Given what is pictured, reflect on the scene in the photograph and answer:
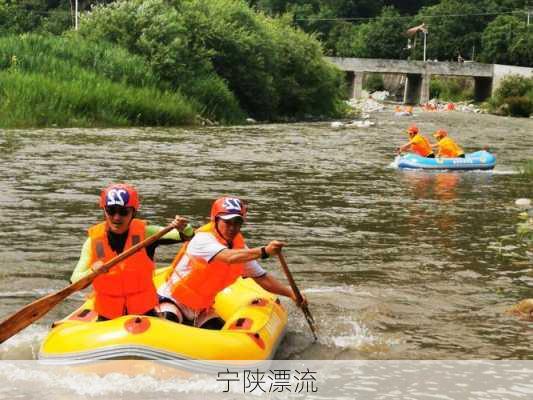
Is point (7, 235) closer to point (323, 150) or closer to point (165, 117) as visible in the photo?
point (323, 150)

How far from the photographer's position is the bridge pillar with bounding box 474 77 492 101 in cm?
7381

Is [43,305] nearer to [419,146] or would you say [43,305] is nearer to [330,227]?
[330,227]

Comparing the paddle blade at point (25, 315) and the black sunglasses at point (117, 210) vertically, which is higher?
the black sunglasses at point (117, 210)

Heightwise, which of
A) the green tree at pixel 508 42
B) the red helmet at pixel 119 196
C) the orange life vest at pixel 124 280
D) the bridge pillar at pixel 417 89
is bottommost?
the bridge pillar at pixel 417 89

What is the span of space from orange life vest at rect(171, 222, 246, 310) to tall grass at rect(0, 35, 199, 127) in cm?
1846

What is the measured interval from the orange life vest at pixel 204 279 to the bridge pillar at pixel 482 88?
69338mm

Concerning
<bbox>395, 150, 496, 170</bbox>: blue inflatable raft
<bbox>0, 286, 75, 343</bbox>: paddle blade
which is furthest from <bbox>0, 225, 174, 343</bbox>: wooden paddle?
<bbox>395, 150, 496, 170</bbox>: blue inflatable raft

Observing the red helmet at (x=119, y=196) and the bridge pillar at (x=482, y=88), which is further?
the bridge pillar at (x=482, y=88)

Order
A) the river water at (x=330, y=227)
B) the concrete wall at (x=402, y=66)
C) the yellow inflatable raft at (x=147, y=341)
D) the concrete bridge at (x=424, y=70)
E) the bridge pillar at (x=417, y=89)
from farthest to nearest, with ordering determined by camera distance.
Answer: the bridge pillar at (x=417, y=89)
the concrete wall at (x=402, y=66)
the concrete bridge at (x=424, y=70)
the river water at (x=330, y=227)
the yellow inflatable raft at (x=147, y=341)

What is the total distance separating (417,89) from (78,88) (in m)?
56.0

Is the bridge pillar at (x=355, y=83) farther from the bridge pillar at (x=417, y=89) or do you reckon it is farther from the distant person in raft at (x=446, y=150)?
the distant person in raft at (x=446, y=150)

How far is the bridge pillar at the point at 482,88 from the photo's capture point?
73812 mm

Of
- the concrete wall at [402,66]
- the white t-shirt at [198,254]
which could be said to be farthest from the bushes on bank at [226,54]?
the concrete wall at [402,66]

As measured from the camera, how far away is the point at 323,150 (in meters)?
22.8
